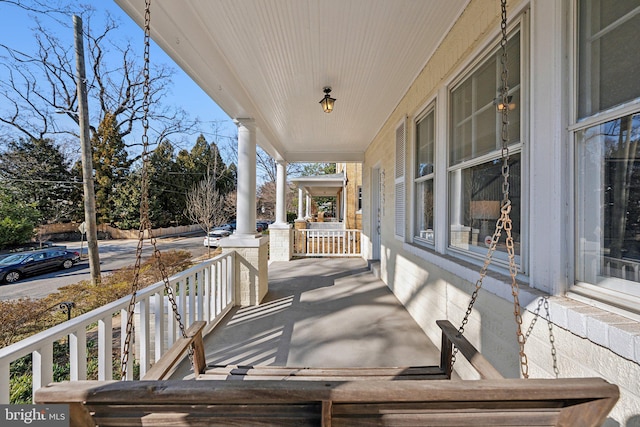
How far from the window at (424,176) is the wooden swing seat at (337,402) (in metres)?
2.30

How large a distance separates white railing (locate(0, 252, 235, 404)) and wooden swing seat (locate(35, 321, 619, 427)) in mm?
614

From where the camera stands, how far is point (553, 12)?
1.39 m

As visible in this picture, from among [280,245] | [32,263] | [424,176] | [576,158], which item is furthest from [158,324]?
[32,263]

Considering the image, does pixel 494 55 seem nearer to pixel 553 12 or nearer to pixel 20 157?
pixel 553 12

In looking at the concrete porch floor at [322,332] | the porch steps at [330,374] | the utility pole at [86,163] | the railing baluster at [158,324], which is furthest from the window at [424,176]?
the utility pole at [86,163]

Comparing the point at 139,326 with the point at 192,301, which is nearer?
the point at 139,326

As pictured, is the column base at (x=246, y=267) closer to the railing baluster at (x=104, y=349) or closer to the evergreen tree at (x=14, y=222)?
the railing baluster at (x=104, y=349)

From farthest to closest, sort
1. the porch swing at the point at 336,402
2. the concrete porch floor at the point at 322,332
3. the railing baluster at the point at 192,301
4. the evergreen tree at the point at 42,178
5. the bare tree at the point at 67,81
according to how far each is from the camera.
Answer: the evergreen tree at the point at 42,178
the bare tree at the point at 67,81
the railing baluster at the point at 192,301
the concrete porch floor at the point at 322,332
the porch swing at the point at 336,402

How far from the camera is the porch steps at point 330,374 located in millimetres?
1638

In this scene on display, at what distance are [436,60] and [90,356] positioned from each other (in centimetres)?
499

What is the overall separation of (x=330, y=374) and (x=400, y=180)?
314 cm

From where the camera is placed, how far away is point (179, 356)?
4.97ft

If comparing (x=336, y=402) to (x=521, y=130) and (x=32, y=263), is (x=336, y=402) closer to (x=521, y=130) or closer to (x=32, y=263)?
(x=521, y=130)

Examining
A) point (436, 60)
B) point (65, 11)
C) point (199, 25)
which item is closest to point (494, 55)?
point (436, 60)
